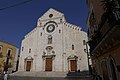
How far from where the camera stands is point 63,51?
23469 mm

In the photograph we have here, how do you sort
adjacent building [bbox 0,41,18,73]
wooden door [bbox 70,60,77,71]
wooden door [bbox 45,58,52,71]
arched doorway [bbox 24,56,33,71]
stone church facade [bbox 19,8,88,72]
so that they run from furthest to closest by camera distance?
1. adjacent building [bbox 0,41,18,73]
2. arched doorway [bbox 24,56,33,71]
3. wooden door [bbox 45,58,52,71]
4. stone church facade [bbox 19,8,88,72]
5. wooden door [bbox 70,60,77,71]

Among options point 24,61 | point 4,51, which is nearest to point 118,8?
point 24,61

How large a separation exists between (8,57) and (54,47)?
39.5 feet

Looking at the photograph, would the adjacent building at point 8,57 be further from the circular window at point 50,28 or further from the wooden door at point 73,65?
the wooden door at point 73,65

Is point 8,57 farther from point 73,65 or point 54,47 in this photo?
point 73,65

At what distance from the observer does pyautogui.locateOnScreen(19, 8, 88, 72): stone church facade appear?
22920 mm

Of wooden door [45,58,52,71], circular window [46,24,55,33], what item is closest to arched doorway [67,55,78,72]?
wooden door [45,58,52,71]

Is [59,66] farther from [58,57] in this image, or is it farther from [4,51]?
[4,51]

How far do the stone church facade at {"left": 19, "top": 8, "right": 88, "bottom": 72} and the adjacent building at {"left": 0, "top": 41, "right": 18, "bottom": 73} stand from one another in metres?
4.44

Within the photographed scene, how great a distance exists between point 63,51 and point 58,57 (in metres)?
1.44

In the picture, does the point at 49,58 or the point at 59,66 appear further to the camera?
the point at 49,58

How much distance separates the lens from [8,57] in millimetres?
29250

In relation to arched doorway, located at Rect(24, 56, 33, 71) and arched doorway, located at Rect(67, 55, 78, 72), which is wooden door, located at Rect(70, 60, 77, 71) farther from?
arched doorway, located at Rect(24, 56, 33, 71)

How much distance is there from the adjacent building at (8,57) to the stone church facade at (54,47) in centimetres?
444
